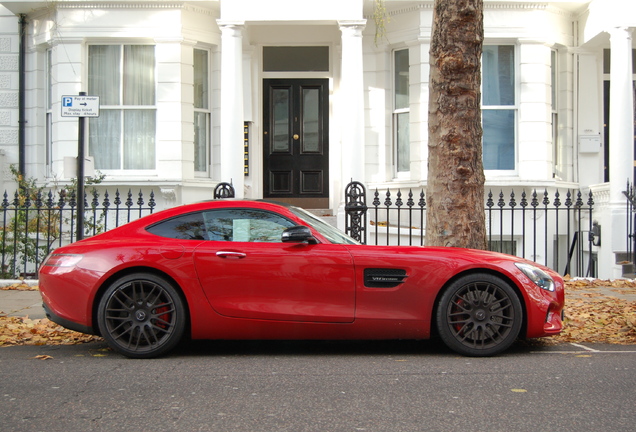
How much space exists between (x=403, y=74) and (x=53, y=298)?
9998 mm

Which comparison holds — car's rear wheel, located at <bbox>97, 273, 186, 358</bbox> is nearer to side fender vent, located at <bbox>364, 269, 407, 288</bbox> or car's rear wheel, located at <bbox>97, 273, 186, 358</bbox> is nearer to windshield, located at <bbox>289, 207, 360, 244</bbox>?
windshield, located at <bbox>289, 207, 360, 244</bbox>

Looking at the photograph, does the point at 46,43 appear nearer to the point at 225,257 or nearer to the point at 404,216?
the point at 404,216

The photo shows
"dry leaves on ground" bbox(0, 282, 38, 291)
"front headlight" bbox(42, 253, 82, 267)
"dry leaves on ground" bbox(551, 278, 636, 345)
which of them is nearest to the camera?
"front headlight" bbox(42, 253, 82, 267)

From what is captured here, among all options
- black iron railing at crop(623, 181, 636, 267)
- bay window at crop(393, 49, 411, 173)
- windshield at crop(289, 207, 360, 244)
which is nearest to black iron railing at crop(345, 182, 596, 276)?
bay window at crop(393, 49, 411, 173)

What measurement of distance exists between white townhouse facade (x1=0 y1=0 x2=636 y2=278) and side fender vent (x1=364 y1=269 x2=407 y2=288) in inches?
273

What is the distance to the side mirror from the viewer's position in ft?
19.6

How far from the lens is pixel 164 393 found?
15.9 ft

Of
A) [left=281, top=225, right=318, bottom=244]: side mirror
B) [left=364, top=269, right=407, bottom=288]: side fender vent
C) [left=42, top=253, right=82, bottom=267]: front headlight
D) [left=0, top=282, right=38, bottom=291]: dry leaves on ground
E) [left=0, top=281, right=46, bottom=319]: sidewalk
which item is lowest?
[left=0, top=281, right=46, bottom=319]: sidewalk

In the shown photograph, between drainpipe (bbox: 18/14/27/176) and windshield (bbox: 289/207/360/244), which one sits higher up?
drainpipe (bbox: 18/14/27/176)

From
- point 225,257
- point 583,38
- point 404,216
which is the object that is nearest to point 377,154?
point 404,216

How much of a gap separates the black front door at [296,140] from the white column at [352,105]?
2133 mm

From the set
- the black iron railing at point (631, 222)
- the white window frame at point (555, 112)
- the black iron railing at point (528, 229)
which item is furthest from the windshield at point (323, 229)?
the white window frame at point (555, 112)

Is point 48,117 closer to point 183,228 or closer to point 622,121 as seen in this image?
point 183,228

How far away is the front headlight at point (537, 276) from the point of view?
19.9 feet
